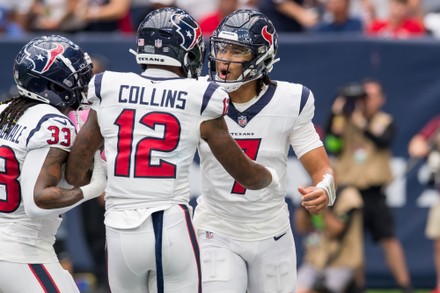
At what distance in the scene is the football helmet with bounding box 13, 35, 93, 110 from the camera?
231 inches

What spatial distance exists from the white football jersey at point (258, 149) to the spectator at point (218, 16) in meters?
5.24

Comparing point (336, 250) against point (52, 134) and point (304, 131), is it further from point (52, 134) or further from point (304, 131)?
point (52, 134)

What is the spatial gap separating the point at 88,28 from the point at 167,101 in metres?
6.61

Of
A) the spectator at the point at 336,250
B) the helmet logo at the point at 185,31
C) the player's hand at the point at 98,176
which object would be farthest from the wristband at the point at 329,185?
the spectator at the point at 336,250

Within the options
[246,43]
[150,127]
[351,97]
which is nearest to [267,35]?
[246,43]

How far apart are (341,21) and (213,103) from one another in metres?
6.26

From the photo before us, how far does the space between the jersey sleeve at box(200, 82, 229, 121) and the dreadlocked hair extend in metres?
0.91

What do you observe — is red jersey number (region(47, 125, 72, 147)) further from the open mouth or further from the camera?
the camera

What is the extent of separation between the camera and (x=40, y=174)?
5.62 meters

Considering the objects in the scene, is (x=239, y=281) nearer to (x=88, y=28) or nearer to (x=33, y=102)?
(x=33, y=102)

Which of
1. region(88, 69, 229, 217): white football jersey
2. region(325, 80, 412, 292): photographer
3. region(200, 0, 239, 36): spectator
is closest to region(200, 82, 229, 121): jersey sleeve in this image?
region(88, 69, 229, 217): white football jersey

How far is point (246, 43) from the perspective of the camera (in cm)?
622

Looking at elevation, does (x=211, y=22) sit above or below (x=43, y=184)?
below

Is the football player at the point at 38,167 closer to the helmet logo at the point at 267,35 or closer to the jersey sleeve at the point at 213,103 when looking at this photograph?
the jersey sleeve at the point at 213,103
